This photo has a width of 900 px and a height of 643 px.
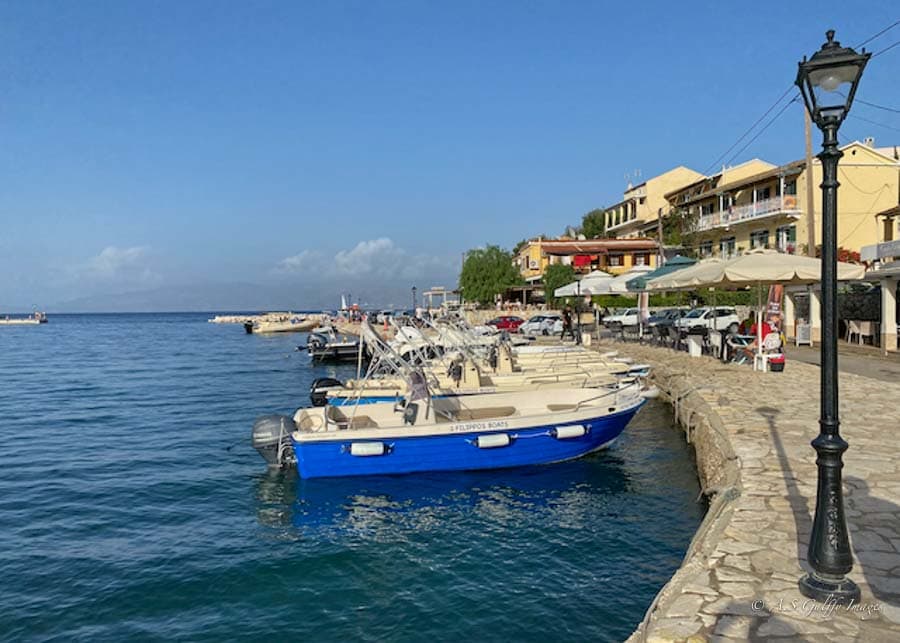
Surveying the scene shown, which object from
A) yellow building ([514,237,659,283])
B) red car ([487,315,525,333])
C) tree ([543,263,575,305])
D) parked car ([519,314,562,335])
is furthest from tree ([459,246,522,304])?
parked car ([519,314,562,335])

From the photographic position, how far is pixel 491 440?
12555 millimetres

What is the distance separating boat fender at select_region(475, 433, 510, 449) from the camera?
41.1 ft

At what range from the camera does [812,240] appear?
27.0 m

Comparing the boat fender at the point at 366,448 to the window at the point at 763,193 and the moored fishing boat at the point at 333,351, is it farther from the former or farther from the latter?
the window at the point at 763,193

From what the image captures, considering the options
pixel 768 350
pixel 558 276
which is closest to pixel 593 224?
pixel 558 276

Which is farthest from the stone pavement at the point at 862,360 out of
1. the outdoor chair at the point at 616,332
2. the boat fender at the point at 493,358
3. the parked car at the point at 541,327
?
the parked car at the point at 541,327

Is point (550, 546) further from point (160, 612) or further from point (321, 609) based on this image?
point (160, 612)

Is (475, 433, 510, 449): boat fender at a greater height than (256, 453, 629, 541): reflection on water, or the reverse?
(475, 433, 510, 449): boat fender

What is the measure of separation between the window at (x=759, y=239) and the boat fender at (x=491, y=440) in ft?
126

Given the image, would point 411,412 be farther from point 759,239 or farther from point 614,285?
point 759,239

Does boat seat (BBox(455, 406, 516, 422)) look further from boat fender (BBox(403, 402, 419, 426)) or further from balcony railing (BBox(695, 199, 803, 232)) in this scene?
balcony railing (BBox(695, 199, 803, 232))

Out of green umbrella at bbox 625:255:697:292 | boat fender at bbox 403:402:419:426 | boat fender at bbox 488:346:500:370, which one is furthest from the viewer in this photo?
green umbrella at bbox 625:255:697:292

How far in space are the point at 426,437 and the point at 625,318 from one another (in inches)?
1267

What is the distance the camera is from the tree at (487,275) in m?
74.6
